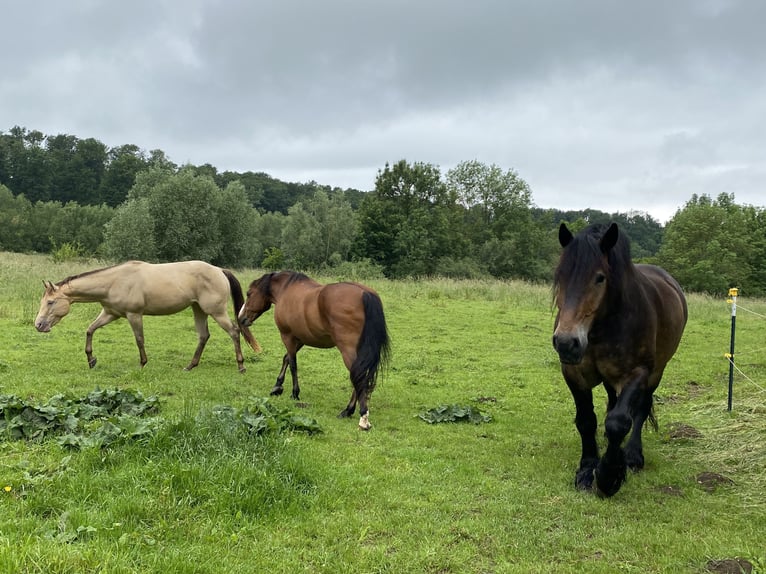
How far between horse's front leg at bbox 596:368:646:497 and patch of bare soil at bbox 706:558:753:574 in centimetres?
100

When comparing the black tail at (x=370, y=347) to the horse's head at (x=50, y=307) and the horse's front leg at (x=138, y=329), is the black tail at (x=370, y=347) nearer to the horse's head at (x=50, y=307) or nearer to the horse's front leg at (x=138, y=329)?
the horse's front leg at (x=138, y=329)

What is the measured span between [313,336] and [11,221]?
63159mm

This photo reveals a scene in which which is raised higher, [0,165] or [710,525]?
[0,165]

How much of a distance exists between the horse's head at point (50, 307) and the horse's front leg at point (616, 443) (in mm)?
8713

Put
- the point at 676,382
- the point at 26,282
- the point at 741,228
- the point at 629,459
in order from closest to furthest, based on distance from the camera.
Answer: the point at 629,459
the point at 676,382
the point at 26,282
the point at 741,228

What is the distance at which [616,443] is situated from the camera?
12.7ft

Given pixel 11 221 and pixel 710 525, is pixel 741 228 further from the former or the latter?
pixel 11 221

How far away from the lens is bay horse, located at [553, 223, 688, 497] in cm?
370

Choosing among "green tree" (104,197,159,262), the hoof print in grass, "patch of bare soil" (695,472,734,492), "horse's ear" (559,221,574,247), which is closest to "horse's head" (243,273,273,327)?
"horse's ear" (559,221,574,247)

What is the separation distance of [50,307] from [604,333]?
8.76 metres

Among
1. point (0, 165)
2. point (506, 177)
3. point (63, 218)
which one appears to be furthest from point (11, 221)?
point (506, 177)

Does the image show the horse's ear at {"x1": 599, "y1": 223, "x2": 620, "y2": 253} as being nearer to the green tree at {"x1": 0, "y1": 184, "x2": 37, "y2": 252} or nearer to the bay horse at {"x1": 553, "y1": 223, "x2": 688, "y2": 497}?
the bay horse at {"x1": 553, "y1": 223, "x2": 688, "y2": 497}

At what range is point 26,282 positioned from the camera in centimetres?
1730

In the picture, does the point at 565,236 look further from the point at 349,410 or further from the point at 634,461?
the point at 349,410
